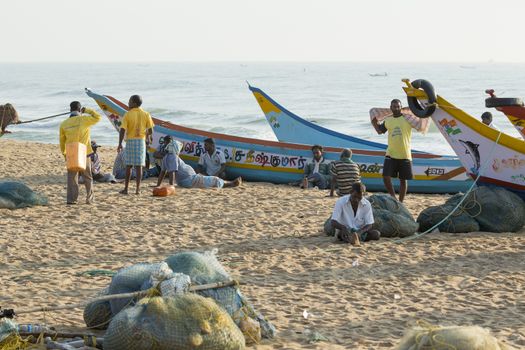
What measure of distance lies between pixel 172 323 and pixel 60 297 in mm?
2207

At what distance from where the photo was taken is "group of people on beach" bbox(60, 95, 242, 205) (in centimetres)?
1163

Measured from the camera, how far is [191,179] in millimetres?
14047

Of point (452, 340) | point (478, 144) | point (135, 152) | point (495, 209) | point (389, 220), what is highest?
point (478, 144)

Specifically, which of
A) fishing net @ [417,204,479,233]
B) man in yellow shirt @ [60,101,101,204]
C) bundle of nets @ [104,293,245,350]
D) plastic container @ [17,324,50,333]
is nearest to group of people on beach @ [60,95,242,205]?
man in yellow shirt @ [60,101,101,204]

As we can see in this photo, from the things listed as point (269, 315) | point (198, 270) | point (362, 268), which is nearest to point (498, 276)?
point (362, 268)

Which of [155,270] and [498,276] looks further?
[498,276]

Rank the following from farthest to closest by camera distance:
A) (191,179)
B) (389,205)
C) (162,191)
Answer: (191,179)
(162,191)
(389,205)

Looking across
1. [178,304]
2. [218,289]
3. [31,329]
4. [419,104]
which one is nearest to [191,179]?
[419,104]

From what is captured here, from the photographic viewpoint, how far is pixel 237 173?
15492mm

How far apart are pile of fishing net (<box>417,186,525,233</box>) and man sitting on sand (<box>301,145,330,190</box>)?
4035 mm

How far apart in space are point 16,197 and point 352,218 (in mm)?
4642

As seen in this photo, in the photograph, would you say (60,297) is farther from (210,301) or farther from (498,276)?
(498,276)

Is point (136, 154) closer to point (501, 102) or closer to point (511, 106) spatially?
point (501, 102)

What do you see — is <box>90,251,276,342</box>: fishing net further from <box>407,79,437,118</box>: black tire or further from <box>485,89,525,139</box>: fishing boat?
<box>485,89,525,139</box>: fishing boat
